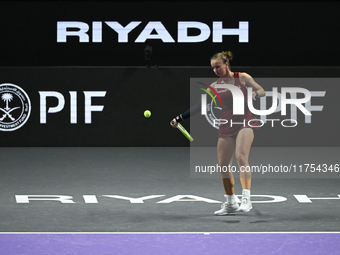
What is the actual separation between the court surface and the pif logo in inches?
50.7

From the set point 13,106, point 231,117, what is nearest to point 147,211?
point 231,117

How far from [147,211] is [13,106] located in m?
5.66

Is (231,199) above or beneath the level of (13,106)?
beneath

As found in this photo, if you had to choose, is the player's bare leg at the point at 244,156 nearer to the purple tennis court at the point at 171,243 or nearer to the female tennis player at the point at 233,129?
the female tennis player at the point at 233,129

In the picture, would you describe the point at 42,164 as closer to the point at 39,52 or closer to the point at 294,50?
the point at 39,52

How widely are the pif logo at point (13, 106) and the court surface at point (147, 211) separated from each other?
4.22ft

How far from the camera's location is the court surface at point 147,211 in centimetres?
479

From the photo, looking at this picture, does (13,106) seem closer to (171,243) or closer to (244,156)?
(244,156)

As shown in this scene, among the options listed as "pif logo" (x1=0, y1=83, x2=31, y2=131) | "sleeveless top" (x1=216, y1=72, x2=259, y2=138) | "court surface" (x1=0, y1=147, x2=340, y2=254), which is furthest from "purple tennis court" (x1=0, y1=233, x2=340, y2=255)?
"pif logo" (x1=0, y1=83, x2=31, y2=131)

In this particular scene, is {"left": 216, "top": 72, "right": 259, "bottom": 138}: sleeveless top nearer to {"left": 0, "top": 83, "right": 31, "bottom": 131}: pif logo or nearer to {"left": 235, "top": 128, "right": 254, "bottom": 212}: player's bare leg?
{"left": 235, "top": 128, "right": 254, "bottom": 212}: player's bare leg

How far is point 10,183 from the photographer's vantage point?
7805mm

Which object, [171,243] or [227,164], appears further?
[227,164]

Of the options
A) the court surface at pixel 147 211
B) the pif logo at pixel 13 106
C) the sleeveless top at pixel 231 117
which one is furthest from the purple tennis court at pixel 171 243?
the pif logo at pixel 13 106

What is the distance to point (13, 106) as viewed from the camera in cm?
1106
